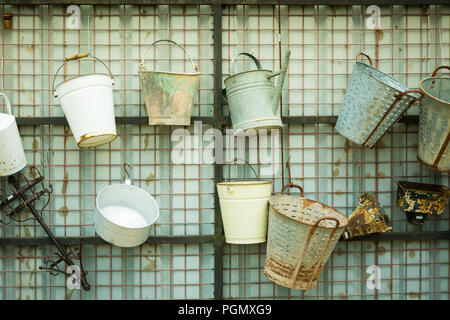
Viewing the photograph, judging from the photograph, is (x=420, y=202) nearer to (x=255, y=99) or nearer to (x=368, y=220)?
(x=368, y=220)

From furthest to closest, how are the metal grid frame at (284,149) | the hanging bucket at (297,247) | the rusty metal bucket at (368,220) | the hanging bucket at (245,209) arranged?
1. the metal grid frame at (284,149)
2. the rusty metal bucket at (368,220)
3. the hanging bucket at (245,209)
4. the hanging bucket at (297,247)

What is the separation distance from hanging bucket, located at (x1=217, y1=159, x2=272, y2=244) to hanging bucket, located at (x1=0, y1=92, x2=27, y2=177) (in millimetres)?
1290

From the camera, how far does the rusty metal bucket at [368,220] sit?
2832 millimetres

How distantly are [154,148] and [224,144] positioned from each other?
49 centimetres

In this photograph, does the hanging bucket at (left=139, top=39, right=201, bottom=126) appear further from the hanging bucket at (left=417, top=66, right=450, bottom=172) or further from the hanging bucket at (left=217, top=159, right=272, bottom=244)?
the hanging bucket at (left=417, top=66, right=450, bottom=172)

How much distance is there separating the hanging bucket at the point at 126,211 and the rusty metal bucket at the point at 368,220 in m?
1.29

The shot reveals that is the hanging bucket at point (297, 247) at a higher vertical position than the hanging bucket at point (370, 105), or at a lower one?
lower

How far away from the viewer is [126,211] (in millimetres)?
2957

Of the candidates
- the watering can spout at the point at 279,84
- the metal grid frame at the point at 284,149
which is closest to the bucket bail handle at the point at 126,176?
the metal grid frame at the point at 284,149

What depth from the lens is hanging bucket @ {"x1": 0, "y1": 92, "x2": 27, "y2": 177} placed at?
8.57 feet

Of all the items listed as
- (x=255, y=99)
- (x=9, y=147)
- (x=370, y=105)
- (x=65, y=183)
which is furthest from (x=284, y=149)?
(x=9, y=147)

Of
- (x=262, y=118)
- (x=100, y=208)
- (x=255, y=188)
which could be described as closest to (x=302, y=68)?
(x=262, y=118)

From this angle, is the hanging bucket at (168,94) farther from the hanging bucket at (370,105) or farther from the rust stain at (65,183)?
the hanging bucket at (370,105)
